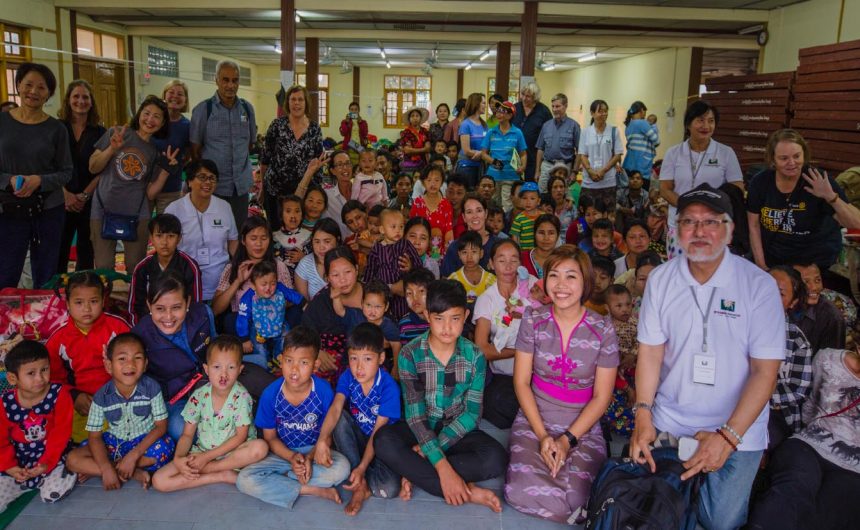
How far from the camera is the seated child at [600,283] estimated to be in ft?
12.5

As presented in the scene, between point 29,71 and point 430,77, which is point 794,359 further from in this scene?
point 430,77

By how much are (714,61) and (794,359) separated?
45.4 ft

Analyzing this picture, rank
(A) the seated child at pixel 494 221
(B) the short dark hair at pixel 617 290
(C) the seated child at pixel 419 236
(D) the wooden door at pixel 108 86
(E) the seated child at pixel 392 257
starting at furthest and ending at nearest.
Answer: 1. (D) the wooden door at pixel 108 86
2. (A) the seated child at pixel 494 221
3. (C) the seated child at pixel 419 236
4. (E) the seated child at pixel 392 257
5. (B) the short dark hair at pixel 617 290

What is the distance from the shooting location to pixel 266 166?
5.02 metres

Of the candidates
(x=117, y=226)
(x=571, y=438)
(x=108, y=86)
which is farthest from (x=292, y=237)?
(x=108, y=86)

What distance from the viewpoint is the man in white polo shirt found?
219cm

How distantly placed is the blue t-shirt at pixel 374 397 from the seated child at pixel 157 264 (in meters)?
1.26

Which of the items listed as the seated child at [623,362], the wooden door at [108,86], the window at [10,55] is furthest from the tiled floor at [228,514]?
the wooden door at [108,86]

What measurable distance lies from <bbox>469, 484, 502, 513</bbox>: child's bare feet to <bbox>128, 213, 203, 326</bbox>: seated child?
1.95 meters

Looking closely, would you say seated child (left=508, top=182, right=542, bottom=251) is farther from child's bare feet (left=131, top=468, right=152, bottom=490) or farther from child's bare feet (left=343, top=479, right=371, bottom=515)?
child's bare feet (left=131, top=468, right=152, bottom=490)

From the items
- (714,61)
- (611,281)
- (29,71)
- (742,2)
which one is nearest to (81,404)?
(29,71)

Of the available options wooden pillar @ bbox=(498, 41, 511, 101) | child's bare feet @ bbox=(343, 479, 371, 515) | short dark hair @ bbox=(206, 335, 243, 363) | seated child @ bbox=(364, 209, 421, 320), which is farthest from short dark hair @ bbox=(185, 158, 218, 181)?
wooden pillar @ bbox=(498, 41, 511, 101)

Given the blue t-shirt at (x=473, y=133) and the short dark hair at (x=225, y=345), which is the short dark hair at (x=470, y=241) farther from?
the blue t-shirt at (x=473, y=133)

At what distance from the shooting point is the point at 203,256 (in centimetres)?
393
